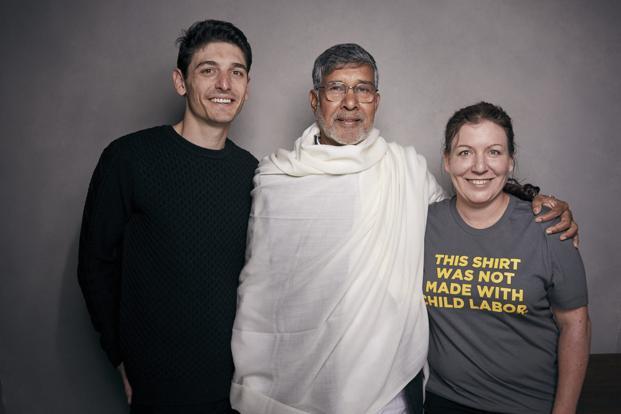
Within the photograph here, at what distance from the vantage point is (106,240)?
4.79 feet

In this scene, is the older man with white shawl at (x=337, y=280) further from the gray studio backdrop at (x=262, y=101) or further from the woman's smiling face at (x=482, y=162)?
the gray studio backdrop at (x=262, y=101)

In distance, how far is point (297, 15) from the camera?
7.38ft

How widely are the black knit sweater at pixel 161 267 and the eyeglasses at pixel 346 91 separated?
534 millimetres

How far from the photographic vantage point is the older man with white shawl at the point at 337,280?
1422 millimetres

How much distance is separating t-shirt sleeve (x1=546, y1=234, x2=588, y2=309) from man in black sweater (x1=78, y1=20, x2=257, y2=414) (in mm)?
1040

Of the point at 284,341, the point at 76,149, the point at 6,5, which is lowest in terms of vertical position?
the point at 284,341

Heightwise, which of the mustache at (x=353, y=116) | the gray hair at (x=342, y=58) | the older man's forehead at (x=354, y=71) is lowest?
the mustache at (x=353, y=116)

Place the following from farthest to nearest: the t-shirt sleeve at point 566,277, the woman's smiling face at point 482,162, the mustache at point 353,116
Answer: the mustache at point 353,116
the woman's smiling face at point 482,162
the t-shirt sleeve at point 566,277

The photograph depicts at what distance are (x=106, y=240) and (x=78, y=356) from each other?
1.07m

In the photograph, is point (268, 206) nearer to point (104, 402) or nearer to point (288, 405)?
point (288, 405)

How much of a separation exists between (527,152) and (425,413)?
1.57 m

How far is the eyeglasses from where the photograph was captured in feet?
5.44

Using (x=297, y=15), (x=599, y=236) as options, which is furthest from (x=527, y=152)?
(x=297, y=15)

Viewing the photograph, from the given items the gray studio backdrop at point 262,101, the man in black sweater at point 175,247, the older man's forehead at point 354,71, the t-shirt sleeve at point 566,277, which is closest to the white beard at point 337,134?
the older man's forehead at point 354,71
